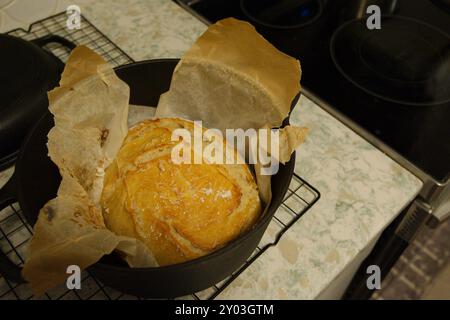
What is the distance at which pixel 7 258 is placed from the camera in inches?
16.3

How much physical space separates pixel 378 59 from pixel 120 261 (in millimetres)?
727

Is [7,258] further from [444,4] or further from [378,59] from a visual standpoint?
[444,4]

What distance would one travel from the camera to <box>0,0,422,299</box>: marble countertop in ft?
1.71

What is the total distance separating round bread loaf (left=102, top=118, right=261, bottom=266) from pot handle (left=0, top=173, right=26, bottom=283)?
0.34 feet

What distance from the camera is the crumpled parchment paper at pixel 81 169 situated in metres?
0.36

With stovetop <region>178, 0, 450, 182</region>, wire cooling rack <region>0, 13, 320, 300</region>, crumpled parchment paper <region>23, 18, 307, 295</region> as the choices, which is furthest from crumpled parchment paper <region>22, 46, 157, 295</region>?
stovetop <region>178, 0, 450, 182</region>

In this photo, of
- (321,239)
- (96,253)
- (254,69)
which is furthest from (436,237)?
(96,253)

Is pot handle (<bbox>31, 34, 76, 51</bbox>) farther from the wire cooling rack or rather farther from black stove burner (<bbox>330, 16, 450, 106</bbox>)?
black stove burner (<bbox>330, 16, 450, 106</bbox>)

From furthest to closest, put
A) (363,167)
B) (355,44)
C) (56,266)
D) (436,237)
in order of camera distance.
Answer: (436,237)
(355,44)
(363,167)
(56,266)

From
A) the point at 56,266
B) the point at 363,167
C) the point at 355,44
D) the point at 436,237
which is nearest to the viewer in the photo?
the point at 56,266

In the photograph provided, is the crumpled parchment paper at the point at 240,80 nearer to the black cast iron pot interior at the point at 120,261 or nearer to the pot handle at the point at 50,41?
the black cast iron pot interior at the point at 120,261

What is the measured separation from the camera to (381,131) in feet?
2.31
